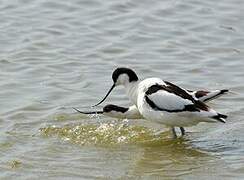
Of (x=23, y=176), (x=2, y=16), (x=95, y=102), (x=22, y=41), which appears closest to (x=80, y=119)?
(x=95, y=102)

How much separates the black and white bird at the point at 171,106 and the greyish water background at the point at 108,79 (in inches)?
10.8

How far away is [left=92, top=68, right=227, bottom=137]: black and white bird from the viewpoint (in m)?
8.08

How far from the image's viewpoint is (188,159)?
25.8ft

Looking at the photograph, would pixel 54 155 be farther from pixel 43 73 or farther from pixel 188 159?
pixel 43 73

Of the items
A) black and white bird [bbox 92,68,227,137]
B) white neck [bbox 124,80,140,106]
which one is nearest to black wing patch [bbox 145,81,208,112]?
black and white bird [bbox 92,68,227,137]

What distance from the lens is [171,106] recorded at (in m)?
8.20

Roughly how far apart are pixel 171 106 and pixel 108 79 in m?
2.17

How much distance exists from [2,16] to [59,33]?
1149 millimetres

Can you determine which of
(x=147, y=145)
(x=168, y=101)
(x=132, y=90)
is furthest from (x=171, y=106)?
A: (x=132, y=90)

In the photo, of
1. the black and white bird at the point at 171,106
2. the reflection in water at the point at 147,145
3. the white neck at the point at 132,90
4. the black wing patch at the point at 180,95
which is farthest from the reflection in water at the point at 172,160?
the white neck at the point at 132,90

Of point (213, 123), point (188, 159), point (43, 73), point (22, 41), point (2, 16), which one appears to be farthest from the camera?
point (2, 16)

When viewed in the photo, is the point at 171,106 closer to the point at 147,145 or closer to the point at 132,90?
the point at 147,145

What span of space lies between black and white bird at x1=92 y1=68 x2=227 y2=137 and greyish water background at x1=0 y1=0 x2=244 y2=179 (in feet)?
0.90

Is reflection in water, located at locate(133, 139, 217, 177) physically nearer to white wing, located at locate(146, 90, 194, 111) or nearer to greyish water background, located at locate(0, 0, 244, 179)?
greyish water background, located at locate(0, 0, 244, 179)
